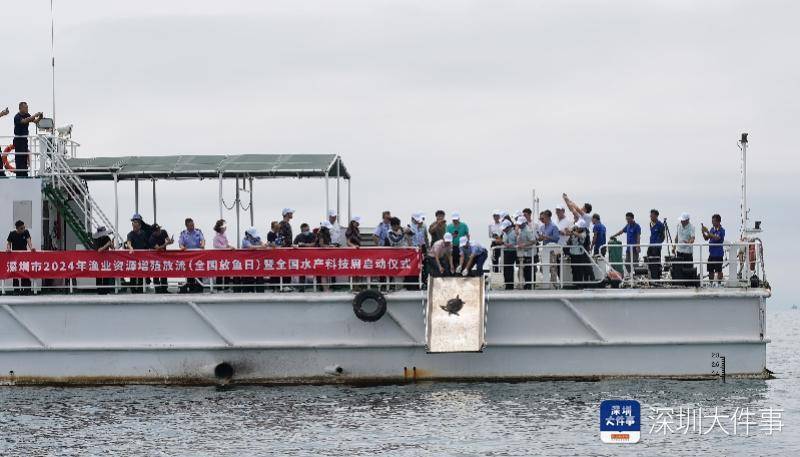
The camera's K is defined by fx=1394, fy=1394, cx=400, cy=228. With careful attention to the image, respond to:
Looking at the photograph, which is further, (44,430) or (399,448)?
(44,430)

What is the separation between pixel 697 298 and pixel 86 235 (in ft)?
43.3

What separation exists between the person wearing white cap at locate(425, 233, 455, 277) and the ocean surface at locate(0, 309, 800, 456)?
7.61 feet

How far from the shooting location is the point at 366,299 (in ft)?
92.7

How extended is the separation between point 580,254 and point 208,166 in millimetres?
8286

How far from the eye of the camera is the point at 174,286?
30.3 m

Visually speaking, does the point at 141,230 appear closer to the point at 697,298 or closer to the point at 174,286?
the point at 174,286

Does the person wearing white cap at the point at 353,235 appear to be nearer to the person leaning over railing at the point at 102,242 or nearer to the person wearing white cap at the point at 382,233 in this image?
the person wearing white cap at the point at 382,233

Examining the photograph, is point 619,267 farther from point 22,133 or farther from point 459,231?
point 22,133

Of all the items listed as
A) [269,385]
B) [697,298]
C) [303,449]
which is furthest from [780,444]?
[269,385]

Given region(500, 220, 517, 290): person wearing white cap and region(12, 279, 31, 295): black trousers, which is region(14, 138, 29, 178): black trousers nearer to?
region(12, 279, 31, 295): black trousers

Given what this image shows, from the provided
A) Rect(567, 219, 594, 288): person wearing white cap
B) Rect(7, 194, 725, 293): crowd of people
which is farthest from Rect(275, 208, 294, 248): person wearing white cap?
Rect(567, 219, 594, 288): person wearing white cap

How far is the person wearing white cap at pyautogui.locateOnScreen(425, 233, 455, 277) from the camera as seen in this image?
28344 millimetres

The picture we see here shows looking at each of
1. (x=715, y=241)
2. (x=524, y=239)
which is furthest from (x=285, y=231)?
(x=715, y=241)

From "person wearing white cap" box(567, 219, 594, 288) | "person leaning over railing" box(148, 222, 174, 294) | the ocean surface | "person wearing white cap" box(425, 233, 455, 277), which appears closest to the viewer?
the ocean surface
